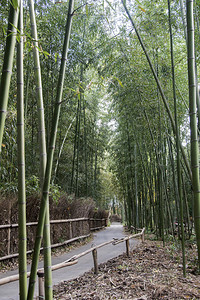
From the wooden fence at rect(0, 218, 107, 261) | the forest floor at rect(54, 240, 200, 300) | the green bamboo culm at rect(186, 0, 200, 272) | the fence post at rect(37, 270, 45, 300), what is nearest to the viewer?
the green bamboo culm at rect(186, 0, 200, 272)

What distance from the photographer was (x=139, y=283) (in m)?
2.54

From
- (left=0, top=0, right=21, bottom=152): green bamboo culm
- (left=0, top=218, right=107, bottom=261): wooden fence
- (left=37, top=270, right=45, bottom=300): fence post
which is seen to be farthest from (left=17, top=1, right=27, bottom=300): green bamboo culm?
(left=0, top=218, right=107, bottom=261): wooden fence

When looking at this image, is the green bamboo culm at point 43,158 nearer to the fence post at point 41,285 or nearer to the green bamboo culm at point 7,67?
the green bamboo culm at point 7,67

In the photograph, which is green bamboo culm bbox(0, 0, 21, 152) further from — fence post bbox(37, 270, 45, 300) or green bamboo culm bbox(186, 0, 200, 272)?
fence post bbox(37, 270, 45, 300)

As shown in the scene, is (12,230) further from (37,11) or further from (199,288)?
(37,11)

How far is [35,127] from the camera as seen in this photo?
695 cm

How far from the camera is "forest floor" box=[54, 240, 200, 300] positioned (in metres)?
2.22

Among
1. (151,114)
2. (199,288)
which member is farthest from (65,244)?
(199,288)

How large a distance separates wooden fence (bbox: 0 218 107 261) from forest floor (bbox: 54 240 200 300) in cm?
151

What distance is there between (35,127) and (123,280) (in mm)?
4977

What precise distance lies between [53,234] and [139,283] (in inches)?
135

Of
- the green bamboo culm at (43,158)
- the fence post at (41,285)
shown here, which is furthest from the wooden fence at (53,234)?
the green bamboo culm at (43,158)

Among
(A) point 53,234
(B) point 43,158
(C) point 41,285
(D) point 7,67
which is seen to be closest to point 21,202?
(B) point 43,158

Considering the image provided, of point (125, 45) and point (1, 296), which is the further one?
point (125, 45)
